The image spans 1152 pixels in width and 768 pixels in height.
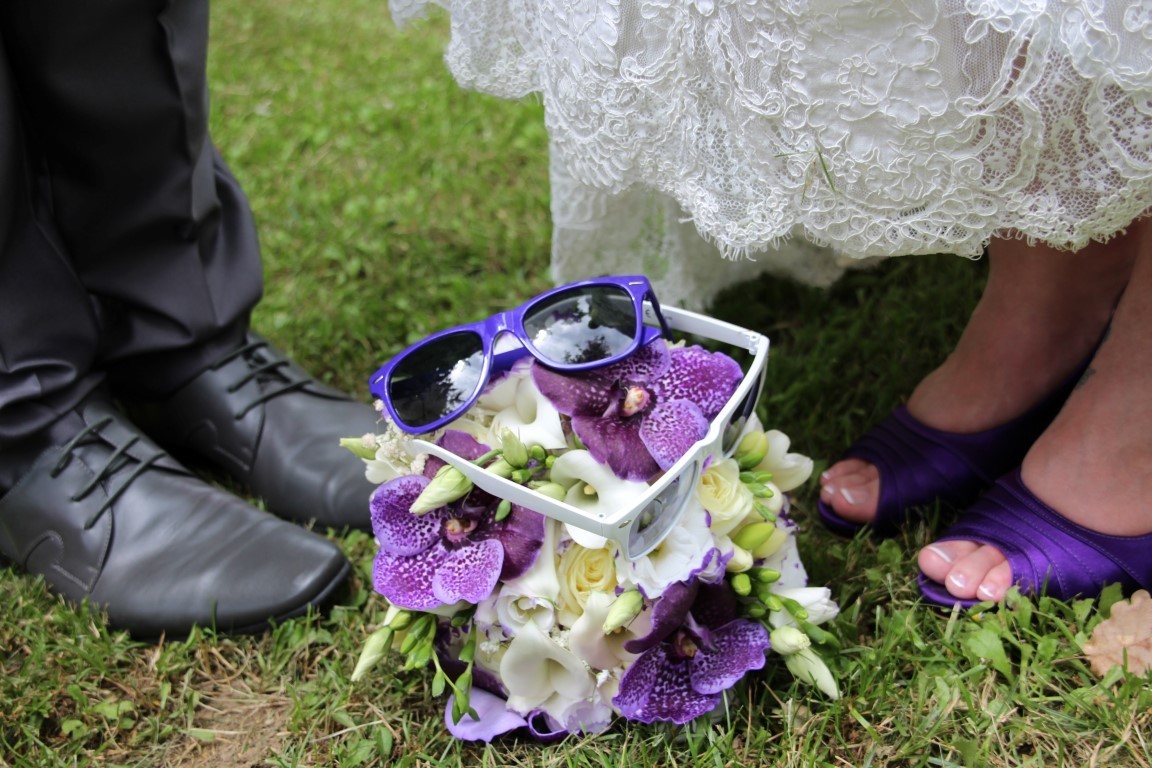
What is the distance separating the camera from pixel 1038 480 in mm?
1243

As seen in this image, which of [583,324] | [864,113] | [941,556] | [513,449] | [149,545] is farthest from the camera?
[149,545]

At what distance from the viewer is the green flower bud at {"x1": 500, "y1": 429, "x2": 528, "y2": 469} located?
101 cm

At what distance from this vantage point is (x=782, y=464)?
3.85 ft

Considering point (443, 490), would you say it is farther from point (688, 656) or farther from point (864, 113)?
point (864, 113)

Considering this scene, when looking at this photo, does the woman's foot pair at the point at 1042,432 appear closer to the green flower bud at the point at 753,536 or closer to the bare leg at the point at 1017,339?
the bare leg at the point at 1017,339

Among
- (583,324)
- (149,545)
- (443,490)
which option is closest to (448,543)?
(443,490)

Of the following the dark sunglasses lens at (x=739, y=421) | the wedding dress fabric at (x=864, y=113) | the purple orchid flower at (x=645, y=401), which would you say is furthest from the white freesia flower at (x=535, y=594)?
the wedding dress fabric at (x=864, y=113)

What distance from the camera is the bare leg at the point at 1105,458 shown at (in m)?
1.18

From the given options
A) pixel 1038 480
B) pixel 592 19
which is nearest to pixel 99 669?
pixel 592 19

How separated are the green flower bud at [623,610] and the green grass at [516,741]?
170 millimetres

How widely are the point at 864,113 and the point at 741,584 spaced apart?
0.50 metres

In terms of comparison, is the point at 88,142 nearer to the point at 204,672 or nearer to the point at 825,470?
the point at 204,672

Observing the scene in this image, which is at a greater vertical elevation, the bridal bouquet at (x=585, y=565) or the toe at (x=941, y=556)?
the bridal bouquet at (x=585, y=565)

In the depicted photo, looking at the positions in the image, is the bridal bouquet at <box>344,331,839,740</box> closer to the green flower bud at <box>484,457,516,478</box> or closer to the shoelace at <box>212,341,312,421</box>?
the green flower bud at <box>484,457,516,478</box>
